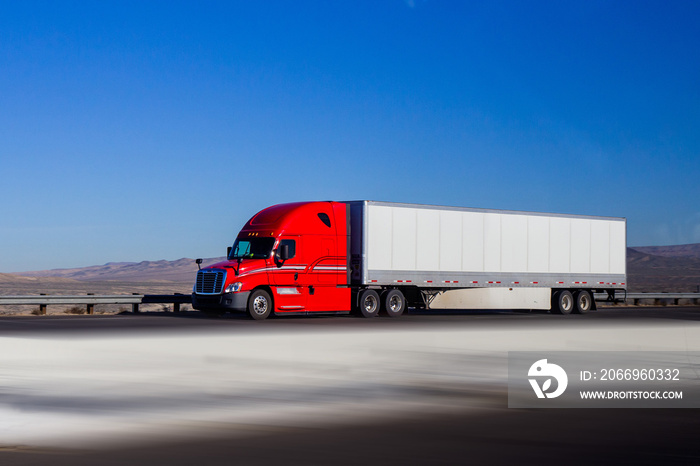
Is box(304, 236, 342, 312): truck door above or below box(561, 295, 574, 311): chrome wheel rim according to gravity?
above

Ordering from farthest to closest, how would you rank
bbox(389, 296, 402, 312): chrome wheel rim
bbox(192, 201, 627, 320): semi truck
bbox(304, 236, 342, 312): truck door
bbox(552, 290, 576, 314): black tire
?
bbox(552, 290, 576, 314): black tire < bbox(389, 296, 402, 312): chrome wheel rim < bbox(304, 236, 342, 312): truck door < bbox(192, 201, 627, 320): semi truck

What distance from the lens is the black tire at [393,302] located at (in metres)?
32.0

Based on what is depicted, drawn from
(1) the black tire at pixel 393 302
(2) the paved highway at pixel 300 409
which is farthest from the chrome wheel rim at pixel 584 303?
(2) the paved highway at pixel 300 409

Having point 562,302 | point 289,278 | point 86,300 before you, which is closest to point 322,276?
point 289,278

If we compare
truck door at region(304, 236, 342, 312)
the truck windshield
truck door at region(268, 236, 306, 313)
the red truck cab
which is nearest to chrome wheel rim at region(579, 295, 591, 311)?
the red truck cab

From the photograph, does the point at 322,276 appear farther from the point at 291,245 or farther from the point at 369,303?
the point at 369,303

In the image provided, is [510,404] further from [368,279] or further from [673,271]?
[673,271]

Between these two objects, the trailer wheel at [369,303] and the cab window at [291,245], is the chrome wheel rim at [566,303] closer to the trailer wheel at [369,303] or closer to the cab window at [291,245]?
the trailer wheel at [369,303]

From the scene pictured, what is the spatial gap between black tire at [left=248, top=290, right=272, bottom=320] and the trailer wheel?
11.1 feet

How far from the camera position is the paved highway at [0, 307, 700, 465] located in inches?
320

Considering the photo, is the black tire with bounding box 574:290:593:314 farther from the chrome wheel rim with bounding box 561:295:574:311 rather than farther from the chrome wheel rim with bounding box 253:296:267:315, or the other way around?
the chrome wheel rim with bounding box 253:296:267:315

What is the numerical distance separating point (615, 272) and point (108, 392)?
29672 mm

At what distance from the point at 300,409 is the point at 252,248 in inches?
797

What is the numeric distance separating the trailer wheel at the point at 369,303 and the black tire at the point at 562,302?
8.13m
